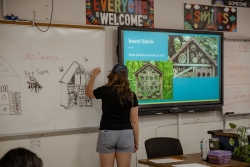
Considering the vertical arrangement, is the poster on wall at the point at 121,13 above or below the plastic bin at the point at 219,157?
above

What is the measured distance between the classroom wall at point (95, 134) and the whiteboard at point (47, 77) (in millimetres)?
140

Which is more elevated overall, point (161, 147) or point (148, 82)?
point (148, 82)

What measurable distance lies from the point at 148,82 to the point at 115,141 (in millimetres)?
1086

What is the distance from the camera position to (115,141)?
13.4ft

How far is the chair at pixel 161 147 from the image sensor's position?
13.9 feet

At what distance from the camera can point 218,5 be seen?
18.1 feet

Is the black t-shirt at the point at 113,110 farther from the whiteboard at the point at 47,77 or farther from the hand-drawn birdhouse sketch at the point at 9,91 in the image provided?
the hand-drawn birdhouse sketch at the point at 9,91

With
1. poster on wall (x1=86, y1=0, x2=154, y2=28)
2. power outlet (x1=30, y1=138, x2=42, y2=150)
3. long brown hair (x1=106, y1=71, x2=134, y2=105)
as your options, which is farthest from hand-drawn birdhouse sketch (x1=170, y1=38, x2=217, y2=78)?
power outlet (x1=30, y1=138, x2=42, y2=150)

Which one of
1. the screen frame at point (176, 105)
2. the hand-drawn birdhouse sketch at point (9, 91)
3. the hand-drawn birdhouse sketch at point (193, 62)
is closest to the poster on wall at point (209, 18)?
the screen frame at point (176, 105)

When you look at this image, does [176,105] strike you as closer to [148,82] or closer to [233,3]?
[148,82]

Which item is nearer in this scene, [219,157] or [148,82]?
[219,157]

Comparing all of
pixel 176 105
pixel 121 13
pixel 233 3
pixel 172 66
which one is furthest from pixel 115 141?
pixel 233 3

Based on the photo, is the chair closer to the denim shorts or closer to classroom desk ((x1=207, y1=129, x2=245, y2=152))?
the denim shorts

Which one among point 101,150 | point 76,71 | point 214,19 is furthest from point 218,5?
point 101,150
